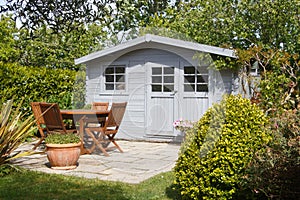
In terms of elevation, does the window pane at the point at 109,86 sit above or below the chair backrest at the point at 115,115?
above


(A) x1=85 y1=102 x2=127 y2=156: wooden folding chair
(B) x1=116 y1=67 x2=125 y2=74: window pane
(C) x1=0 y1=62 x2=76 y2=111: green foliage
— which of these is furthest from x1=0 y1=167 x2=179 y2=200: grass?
(C) x1=0 y1=62 x2=76 y2=111: green foliage

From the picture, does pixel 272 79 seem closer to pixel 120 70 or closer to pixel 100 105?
pixel 120 70

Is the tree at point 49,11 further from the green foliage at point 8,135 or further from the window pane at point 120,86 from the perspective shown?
the window pane at point 120,86

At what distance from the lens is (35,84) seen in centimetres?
865

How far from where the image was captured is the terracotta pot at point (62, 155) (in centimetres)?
532

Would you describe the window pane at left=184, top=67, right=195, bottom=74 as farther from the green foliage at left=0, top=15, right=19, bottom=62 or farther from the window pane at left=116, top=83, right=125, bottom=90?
the green foliage at left=0, top=15, right=19, bottom=62

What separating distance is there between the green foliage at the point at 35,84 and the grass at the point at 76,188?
3.53 meters


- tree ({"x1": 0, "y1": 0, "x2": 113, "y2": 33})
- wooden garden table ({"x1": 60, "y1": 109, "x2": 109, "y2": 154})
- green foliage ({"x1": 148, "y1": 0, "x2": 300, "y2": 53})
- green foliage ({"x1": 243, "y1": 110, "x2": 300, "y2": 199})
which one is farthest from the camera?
green foliage ({"x1": 148, "y1": 0, "x2": 300, "y2": 53})

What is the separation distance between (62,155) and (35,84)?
3.77m

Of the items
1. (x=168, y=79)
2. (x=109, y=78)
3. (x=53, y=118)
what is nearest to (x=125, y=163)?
(x=53, y=118)

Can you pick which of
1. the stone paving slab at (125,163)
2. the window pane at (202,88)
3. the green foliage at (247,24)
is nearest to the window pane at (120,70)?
the stone paving slab at (125,163)

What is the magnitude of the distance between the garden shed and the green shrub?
3639mm

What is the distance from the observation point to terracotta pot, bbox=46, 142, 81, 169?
5316mm

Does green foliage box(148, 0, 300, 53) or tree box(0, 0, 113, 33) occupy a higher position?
green foliage box(148, 0, 300, 53)
